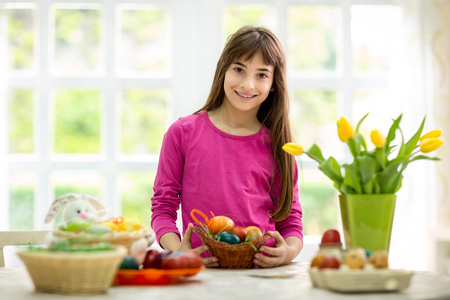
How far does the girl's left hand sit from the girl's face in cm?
49

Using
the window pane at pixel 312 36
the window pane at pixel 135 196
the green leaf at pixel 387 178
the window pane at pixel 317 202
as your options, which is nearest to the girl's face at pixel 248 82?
the green leaf at pixel 387 178

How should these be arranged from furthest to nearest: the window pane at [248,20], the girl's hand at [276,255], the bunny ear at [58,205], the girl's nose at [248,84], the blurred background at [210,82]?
1. the window pane at [248,20]
2. the blurred background at [210,82]
3. the girl's nose at [248,84]
4. the girl's hand at [276,255]
5. the bunny ear at [58,205]

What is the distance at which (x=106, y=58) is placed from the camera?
3.34 m

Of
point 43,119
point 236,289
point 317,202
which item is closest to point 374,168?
point 236,289

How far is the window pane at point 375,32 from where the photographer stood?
3.46 m

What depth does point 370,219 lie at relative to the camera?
1591 mm

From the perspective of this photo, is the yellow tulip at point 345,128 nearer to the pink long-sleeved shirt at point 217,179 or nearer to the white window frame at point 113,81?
the pink long-sleeved shirt at point 217,179

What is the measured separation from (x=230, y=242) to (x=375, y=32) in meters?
2.16

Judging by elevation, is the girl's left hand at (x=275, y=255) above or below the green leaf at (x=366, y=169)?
below

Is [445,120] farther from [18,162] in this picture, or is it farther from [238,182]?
[18,162]

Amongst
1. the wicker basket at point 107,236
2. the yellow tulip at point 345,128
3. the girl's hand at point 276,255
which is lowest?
the girl's hand at point 276,255

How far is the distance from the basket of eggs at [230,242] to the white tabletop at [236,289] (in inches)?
3.2

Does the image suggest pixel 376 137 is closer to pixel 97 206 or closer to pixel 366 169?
pixel 366 169

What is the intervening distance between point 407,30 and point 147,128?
260cm
